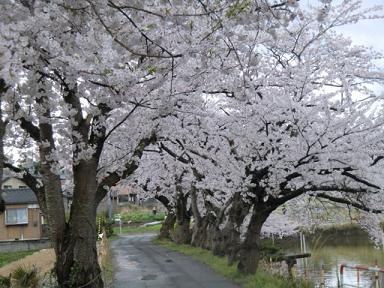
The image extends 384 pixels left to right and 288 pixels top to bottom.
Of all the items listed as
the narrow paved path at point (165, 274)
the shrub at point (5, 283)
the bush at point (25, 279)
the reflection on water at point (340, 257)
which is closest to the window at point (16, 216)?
the reflection on water at point (340, 257)

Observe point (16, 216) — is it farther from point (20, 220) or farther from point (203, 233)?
point (203, 233)

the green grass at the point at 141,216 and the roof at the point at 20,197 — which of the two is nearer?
the roof at the point at 20,197

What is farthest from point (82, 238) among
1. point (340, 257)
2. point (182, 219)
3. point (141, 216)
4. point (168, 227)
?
point (141, 216)

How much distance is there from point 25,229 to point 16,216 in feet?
4.40

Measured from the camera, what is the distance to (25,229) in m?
43.9

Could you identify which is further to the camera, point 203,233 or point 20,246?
point 20,246

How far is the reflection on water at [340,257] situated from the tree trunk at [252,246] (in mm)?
1664

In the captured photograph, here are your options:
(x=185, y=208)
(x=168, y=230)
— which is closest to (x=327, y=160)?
(x=185, y=208)

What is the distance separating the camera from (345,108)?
12.0m

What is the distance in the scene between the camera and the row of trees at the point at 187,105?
5.59 metres

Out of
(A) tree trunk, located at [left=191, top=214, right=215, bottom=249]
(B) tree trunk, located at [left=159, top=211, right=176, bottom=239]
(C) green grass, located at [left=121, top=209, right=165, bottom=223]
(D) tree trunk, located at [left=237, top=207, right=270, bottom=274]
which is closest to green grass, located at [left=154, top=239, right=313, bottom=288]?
(D) tree trunk, located at [left=237, top=207, right=270, bottom=274]

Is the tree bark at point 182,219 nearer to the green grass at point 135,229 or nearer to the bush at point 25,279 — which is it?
the bush at point 25,279

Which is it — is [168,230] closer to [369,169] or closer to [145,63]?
[369,169]

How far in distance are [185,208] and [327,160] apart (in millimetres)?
22106
